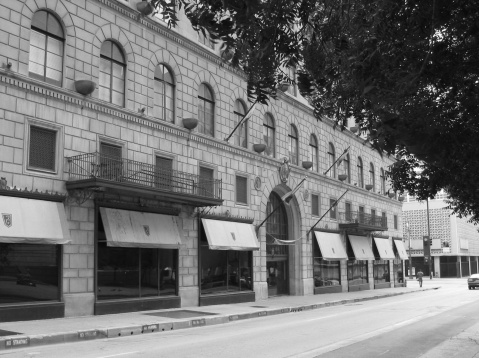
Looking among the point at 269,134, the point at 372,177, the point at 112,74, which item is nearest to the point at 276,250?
the point at 269,134

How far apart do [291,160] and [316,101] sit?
25984mm

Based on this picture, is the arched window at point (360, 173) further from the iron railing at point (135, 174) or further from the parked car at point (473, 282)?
the iron railing at point (135, 174)

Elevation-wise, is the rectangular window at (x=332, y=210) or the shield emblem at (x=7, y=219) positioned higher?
the rectangular window at (x=332, y=210)

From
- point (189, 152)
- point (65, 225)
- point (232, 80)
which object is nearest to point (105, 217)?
point (65, 225)

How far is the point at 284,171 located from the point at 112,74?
13823 millimetres

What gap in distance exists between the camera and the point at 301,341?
13766 millimetres

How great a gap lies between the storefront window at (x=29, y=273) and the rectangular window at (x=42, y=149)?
267 cm

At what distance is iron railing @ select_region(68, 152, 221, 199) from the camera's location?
1966cm

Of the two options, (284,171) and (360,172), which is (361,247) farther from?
(284,171)

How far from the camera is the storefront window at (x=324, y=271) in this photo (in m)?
36.4

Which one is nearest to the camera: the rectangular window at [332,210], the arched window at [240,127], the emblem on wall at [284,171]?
the arched window at [240,127]

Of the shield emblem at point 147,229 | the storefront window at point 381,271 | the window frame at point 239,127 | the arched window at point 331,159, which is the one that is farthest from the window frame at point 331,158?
the shield emblem at point 147,229

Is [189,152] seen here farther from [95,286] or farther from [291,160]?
[291,160]

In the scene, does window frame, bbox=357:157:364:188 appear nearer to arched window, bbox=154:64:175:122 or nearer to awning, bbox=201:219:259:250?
awning, bbox=201:219:259:250
